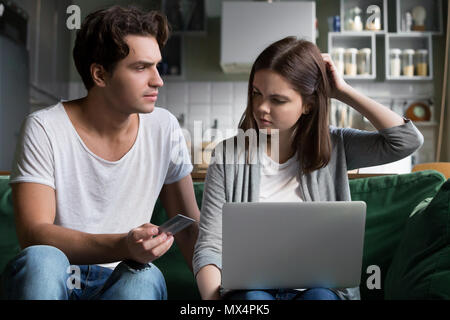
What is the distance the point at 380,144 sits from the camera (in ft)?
4.38

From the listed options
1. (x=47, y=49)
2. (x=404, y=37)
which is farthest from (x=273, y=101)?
(x=47, y=49)

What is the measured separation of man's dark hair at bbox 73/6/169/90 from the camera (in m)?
1.35

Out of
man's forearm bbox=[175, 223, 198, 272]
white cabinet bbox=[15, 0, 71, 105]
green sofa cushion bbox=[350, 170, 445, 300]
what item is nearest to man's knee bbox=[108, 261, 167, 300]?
man's forearm bbox=[175, 223, 198, 272]

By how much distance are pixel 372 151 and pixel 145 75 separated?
25.1 inches

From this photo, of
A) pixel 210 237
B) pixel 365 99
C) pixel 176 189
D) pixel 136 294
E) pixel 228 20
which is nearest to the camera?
pixel 136 294

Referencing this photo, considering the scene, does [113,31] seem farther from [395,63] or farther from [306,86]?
[395,63]

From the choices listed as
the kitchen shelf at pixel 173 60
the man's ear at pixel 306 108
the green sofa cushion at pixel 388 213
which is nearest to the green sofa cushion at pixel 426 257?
the green sofa cushion at pixel 388 213

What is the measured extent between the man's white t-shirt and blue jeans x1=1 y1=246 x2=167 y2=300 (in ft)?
0.80

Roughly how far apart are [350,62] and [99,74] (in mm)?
3188

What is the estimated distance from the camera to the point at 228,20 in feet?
13.5

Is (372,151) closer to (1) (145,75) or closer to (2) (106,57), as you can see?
(1) (145,75)

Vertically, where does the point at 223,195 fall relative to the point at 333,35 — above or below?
below

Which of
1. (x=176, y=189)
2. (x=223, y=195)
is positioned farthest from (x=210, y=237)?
(x=176, y=189)
